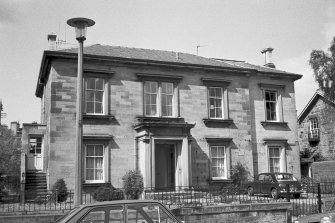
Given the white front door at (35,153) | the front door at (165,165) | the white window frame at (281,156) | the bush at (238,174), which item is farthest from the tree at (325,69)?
the white front door at (35,153)

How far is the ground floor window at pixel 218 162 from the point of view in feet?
84.4

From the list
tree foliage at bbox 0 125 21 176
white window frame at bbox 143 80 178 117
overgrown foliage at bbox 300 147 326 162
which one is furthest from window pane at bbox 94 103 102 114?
overgrown foliage at bbox 300 147 326 162

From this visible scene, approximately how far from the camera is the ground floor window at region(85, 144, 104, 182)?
22.8 m

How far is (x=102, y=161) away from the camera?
911 inches

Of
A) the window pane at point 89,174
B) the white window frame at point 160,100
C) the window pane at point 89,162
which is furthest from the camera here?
the white window frame at point 160,100

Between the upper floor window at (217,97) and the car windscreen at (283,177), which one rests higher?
the upper floor window at (217,97)

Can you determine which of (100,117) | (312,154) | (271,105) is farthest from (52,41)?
(312,154)

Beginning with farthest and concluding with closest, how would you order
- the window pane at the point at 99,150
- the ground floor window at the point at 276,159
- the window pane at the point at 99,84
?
the ground floor window at the point at 276,159, the window pane at the point at 99,84, the window pane at the point at 99,150

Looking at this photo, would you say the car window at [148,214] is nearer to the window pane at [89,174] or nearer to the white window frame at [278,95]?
the window pane at [89,174]

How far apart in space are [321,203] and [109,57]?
A: 1410 centimetres

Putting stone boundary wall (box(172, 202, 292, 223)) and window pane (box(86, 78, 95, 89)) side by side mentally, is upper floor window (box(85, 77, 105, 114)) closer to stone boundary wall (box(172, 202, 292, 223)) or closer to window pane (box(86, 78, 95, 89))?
window pane (box(86, 78, 95, 89))

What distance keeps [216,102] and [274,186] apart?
22.7 ft

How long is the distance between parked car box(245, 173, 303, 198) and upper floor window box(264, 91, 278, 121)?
592 cm

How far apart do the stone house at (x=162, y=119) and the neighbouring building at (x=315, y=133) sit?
9455 mm
